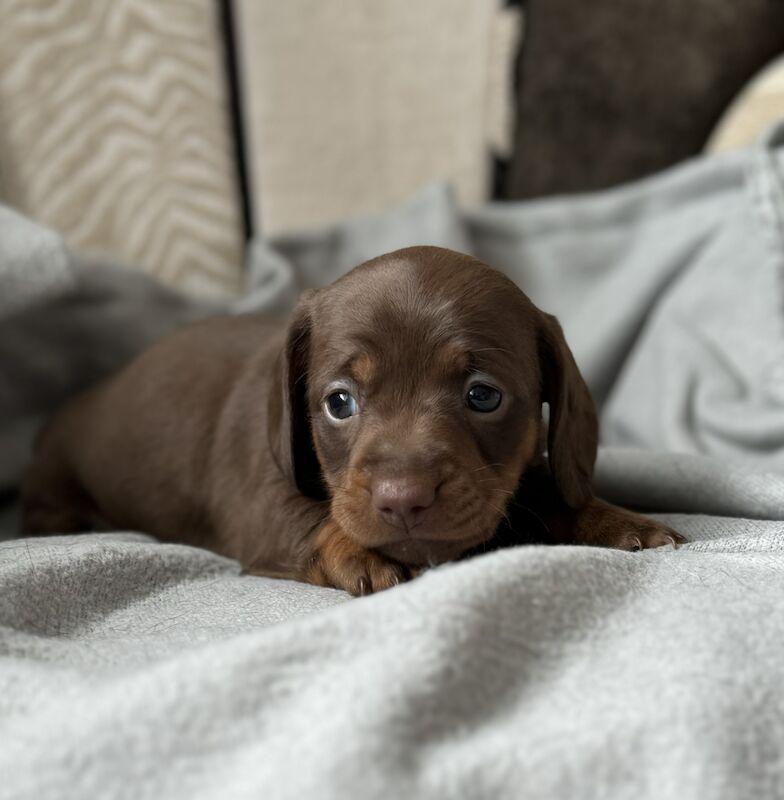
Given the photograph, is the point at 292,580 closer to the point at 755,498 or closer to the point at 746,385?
the point at 755,498

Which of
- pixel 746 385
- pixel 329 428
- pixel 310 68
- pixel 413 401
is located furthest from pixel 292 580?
pixel 310 68

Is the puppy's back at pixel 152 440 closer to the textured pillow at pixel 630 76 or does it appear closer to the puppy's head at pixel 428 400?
the puppy's head at pixel 428 400

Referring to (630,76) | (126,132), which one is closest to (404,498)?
(126,132)

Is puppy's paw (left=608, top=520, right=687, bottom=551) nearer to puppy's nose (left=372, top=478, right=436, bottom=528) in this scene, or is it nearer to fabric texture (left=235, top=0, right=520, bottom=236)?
puppy's nose (left=372, top=478, right=436, bottom=528)

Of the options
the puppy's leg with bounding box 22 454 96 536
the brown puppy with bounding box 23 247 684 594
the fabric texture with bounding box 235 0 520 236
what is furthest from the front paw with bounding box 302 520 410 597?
the fabric texture with bounding box 235 0 520 236

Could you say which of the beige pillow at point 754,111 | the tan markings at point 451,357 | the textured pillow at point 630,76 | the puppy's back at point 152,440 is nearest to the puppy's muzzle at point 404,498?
the tan markings at point 451,357

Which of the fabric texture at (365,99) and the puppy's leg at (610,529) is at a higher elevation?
the fabric texture at (365,99)
